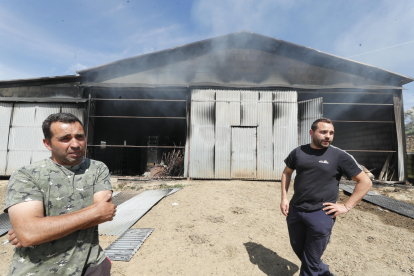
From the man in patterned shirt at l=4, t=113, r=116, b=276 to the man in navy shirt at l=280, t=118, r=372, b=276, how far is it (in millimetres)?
2065

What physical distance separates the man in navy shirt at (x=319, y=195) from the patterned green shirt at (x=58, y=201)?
211 centimetres

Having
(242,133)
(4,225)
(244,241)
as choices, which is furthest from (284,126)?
(4,225)

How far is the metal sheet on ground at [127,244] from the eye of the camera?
3.18 metres

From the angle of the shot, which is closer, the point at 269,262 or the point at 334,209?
the point at 334,209

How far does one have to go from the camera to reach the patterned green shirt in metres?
1.23

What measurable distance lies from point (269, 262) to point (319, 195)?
1.68 m

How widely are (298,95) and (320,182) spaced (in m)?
8.18

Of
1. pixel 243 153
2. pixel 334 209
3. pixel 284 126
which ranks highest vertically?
pixel 284 126

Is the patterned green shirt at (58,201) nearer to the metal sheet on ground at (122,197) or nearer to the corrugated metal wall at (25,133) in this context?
the metal sheet on ground at (122,197)

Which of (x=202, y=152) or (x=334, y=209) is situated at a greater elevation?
(x=202, y=152)

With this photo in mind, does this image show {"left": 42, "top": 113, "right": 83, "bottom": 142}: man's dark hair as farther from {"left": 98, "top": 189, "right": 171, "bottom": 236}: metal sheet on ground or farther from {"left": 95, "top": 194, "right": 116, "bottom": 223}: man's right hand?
{"left": 98, "top": 189, "right": 171, "bottom": 236}: metal sheet on ground

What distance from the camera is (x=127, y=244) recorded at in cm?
355

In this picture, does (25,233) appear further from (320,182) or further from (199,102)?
(199,102)

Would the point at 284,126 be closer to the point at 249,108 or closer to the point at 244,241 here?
the point at 249,108
